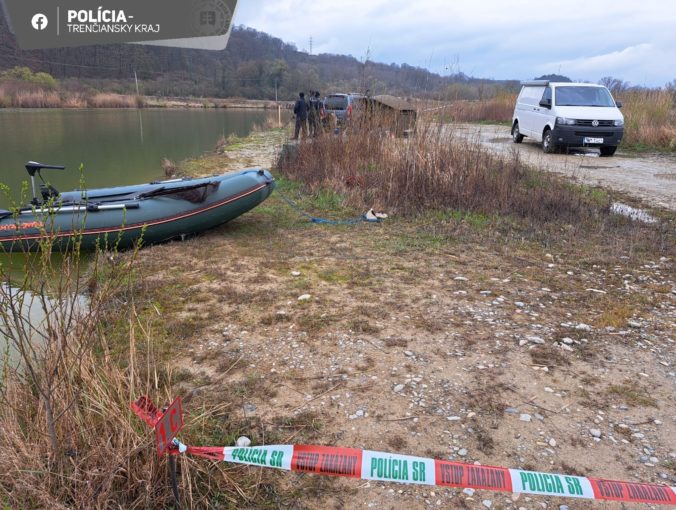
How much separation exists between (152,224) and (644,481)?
5332 mm

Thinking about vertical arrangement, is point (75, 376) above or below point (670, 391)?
above

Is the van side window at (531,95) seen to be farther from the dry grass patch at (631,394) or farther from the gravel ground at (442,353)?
the dry grass patch at (631,394)

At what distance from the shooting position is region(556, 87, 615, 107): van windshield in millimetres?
11602

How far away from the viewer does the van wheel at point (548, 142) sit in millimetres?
11633

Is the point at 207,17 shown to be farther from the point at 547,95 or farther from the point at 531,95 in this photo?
the point at 547,95

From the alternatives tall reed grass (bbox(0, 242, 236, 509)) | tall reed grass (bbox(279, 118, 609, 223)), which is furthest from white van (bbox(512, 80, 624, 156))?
tall reed grass (bbox(0, 242, 236, 509))

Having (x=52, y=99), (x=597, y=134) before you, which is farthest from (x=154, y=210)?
(x=52, y=99)

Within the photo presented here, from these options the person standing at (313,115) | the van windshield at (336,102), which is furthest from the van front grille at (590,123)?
the van windshield at (336,102)

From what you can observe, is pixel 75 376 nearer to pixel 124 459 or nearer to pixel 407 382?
pixel 124 459

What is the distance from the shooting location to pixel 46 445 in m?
2.01

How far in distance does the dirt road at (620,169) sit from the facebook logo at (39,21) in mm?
46858

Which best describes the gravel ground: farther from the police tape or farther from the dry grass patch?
the police tape

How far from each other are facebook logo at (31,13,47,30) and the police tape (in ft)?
176

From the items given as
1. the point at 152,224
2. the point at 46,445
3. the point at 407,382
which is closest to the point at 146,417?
the point at 46,445
